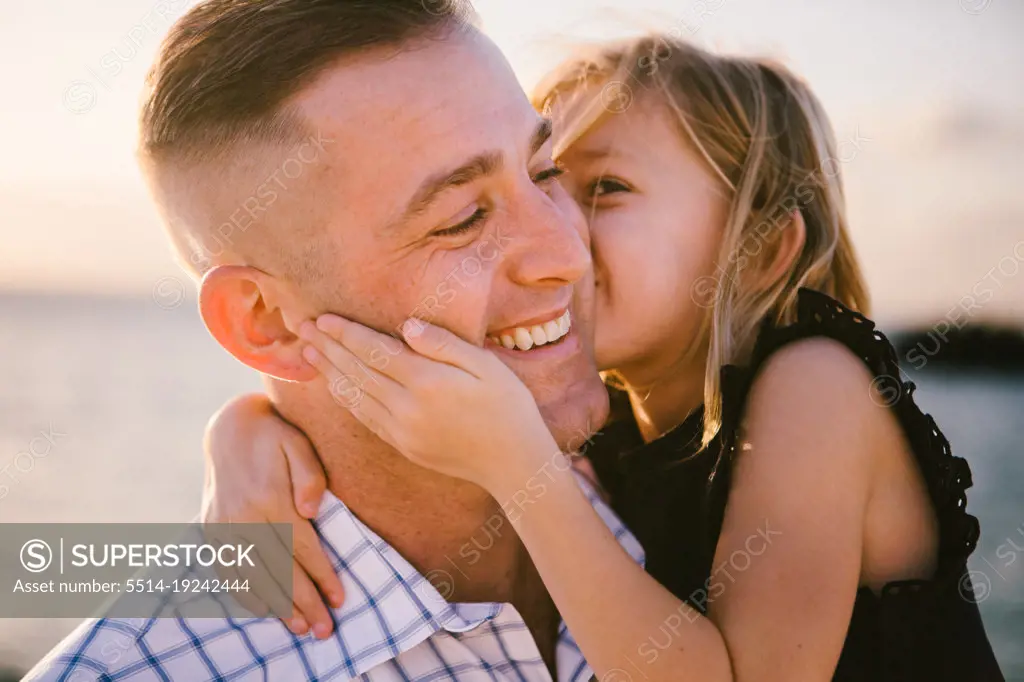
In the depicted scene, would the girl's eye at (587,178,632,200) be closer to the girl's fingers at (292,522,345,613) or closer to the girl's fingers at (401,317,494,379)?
the girl's fingers at (401,317,494,379)

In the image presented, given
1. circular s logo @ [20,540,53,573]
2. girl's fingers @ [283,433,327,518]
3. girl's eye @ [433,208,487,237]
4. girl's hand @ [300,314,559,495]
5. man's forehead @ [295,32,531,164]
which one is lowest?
circular s logo @ [20,540,53,573]

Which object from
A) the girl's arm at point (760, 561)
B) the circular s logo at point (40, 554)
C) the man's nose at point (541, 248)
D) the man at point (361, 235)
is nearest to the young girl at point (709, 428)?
the girl's arm at point (760, 561)

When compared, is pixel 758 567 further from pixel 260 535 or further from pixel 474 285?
pixel 260 535

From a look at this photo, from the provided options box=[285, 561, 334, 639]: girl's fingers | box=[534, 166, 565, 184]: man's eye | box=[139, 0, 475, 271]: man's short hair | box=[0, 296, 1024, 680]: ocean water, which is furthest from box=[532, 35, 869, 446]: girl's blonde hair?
box=[0, 296, 1024, 680]: ocean water

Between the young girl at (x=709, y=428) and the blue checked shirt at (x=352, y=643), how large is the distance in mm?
88

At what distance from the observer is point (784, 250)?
3.26 meters

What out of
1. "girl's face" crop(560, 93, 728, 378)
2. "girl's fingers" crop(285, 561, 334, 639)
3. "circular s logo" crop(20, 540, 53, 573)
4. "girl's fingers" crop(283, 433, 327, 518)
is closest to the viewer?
"girl's fingers" crop(285, 561, 334, 639)

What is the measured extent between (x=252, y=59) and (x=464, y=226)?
68 centimetres

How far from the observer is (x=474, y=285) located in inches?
94.4

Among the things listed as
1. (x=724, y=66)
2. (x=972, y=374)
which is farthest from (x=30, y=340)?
(x=724, y=66)

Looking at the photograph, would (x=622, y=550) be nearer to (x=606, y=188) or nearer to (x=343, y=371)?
(x=343, y=371)

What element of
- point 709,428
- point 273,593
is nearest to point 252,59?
point 273,593

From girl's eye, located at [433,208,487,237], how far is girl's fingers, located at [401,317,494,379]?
9.2 inches

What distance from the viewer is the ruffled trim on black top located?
2604 millimetres
